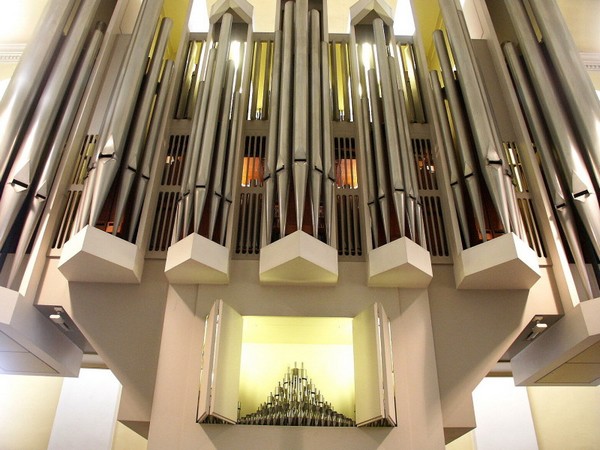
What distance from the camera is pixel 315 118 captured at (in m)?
5.96

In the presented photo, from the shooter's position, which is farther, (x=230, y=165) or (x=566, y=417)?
(x=566, y=417)

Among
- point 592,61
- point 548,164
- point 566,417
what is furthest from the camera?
point 592,61

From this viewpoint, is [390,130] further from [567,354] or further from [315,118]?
[567,354]

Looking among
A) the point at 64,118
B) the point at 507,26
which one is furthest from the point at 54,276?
the point at 507,26

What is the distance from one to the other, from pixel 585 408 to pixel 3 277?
7368 mm

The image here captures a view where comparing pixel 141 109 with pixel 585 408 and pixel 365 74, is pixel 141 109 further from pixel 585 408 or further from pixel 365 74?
pixel 585 408

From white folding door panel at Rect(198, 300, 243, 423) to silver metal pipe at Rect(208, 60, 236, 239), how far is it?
0.82 m

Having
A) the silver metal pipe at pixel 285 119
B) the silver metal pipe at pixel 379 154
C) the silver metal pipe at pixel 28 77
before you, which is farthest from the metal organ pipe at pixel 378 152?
the silver metal pipe at pixel 28 77

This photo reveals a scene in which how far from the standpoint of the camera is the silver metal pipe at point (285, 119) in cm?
522

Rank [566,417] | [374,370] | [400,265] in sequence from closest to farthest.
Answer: [374,370]
[400,265]
[566,417]

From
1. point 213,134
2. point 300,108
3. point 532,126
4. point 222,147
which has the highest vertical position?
point 300,108

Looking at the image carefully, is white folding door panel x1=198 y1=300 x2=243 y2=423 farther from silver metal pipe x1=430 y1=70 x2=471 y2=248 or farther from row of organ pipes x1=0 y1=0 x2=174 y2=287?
silver metal pipe x1=430 y1=70 x2=471 y2=248

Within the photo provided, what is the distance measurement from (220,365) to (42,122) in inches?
120

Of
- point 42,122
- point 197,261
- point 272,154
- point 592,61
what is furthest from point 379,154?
point 592,61
